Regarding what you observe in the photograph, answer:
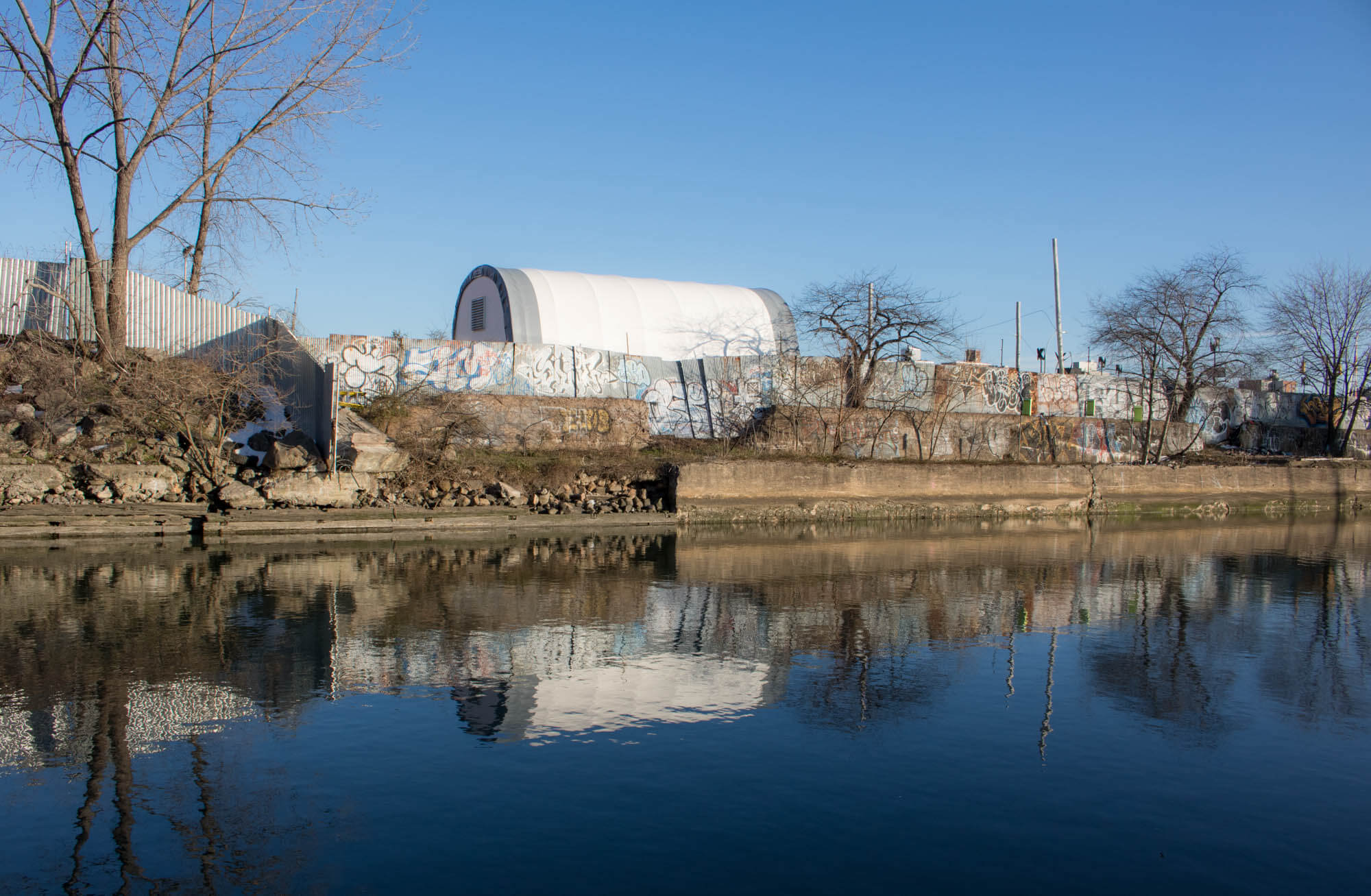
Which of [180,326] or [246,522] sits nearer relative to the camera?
[246,522]

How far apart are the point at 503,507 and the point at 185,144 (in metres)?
11.9

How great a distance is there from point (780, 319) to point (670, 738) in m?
31.2

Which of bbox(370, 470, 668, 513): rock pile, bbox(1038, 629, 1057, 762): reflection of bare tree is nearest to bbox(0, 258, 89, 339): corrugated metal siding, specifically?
bbox(370, 470, 668, 513): rock pile

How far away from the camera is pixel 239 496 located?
18500mm

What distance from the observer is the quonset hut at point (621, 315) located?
3300 centimetres

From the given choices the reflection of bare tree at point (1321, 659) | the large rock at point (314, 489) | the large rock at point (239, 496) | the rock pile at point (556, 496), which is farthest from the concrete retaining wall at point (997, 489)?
the reflection of bare tree at point (1321, 659)

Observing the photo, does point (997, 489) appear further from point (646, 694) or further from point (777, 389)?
point (646, 694)

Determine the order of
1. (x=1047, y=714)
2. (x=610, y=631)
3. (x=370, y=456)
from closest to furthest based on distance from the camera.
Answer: (x=1047, y=714) → (x=610, y=631) → (x=370, y=456)

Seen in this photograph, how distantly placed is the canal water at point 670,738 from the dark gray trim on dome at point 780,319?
915 inches

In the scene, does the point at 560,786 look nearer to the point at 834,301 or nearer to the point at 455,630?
the point at 455,630

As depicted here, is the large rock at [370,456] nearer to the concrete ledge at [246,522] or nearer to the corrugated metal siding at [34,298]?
the concrete ledge at [246,522]

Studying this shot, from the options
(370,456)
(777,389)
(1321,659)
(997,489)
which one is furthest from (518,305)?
(1321,659)

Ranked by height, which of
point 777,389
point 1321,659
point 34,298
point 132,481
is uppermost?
point 34,298

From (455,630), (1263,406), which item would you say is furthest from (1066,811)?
(1263,406)
